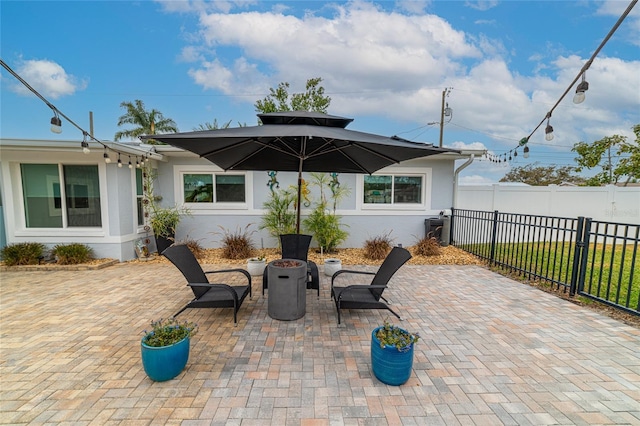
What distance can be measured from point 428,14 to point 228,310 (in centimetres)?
947

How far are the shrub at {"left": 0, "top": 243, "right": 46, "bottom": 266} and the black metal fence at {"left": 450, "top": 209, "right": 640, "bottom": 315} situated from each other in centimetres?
991

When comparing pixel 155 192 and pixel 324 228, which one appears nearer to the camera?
pixel 324 228

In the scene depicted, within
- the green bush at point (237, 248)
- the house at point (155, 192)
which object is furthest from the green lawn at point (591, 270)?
the green bush at point (237, 248)

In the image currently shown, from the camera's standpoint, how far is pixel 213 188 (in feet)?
25.3

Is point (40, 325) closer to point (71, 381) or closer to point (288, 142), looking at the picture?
point (71, 381)

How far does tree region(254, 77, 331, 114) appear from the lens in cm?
1549

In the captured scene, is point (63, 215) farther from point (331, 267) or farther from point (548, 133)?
point (548, 133)

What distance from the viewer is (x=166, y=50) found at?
10.4 m

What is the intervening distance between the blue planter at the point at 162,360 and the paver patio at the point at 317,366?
0.30 ft

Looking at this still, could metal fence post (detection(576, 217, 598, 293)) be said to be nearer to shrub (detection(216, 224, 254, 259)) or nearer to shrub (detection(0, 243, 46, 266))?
shrub (detection(216, 224, 254, 259))

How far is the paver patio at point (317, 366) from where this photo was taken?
6.48 ft

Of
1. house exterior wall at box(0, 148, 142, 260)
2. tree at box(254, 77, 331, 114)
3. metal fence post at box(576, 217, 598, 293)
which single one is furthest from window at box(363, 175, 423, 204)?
tree at box(254, 77, 331, 114)

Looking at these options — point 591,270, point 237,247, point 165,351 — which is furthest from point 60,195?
point 591,270

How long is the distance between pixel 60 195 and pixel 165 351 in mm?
6326
